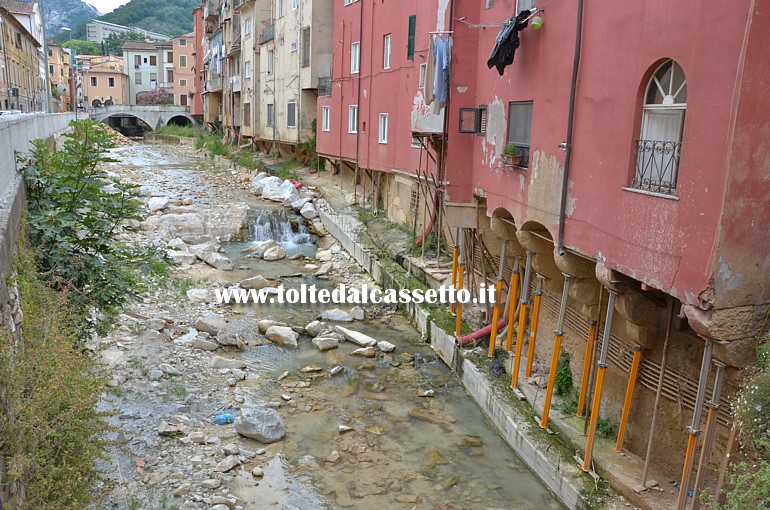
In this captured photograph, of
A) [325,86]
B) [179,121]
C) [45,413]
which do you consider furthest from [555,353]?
[179,121]

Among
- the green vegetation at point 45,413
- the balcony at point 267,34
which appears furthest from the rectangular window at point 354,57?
the green vegetation at point 45,413

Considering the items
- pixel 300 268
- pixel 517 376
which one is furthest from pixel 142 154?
pixel 517 376

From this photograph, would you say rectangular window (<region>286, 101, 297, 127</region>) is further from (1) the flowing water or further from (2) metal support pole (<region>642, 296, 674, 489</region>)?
(2) metal support pole (<region>642, 296, 674, 489</region>)

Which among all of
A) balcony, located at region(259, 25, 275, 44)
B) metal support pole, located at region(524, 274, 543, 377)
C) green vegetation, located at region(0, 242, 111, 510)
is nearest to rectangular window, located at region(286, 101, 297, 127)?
balcony, located at region(259, 25, 275, 44)

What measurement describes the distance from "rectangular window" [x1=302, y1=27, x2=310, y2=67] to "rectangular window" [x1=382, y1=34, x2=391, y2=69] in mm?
8733

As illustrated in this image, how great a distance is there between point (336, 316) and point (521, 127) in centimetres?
786

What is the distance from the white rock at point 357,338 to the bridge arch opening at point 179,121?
6773 cm

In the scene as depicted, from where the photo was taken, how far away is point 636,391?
945cm

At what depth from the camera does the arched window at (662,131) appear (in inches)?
277

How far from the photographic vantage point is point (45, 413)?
5.71 metres

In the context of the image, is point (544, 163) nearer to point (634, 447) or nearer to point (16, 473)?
point (634, 447)

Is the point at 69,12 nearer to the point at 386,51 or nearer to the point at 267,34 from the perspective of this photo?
the point at 267,34

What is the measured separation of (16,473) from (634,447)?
26.5ft

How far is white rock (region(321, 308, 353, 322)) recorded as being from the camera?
16781 mm
